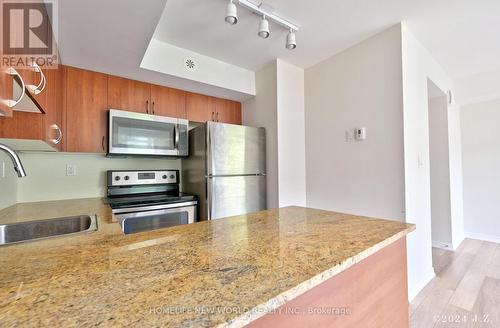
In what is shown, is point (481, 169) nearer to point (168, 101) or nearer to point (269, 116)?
point (269, 116)

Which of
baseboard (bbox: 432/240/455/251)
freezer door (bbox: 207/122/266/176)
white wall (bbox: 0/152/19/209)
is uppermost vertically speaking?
freezer door (bbox: 207/122/266/176)

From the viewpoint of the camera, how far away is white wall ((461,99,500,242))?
10.6ft

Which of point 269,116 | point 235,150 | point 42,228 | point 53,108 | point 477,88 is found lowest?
point 42,228

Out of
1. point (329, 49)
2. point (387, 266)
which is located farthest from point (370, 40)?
point (387, 266)

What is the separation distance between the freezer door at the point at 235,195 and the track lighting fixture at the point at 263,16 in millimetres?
1365

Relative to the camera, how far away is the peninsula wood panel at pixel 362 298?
0.61 meters

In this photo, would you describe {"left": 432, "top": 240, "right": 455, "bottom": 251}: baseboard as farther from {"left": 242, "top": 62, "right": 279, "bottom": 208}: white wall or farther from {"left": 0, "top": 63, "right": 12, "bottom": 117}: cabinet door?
{"left": 0, "top": 63, "right": 12, "bottom": 117}: cabinet door

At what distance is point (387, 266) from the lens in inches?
37.3

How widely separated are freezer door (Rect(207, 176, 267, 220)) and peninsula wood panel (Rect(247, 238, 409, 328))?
1575 millimetres

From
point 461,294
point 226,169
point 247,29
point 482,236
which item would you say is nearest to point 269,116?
point 226,169

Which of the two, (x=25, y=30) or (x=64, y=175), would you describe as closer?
(x=25, y=30)

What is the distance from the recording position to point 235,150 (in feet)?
8.00

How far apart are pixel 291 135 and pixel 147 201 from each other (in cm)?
169

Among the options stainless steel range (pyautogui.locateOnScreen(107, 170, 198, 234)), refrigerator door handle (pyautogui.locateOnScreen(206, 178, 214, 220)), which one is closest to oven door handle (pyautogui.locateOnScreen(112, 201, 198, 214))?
stainless steel range (pyautogui.locateOnScreen(107, 170, 198, 234))
